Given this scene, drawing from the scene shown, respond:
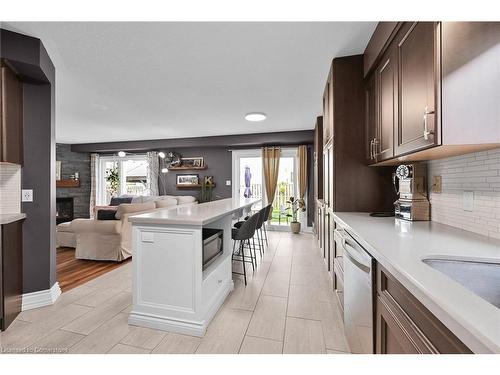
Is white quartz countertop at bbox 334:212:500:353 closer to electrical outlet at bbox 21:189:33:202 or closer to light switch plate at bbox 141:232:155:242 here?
light switch plate at bbox 141:232:155:242

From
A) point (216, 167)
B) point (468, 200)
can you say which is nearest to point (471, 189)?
point (468, 200)

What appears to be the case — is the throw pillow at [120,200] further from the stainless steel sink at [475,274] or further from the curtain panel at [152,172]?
the stainless steel sink at [475,274]

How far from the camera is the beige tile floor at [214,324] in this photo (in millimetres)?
1615

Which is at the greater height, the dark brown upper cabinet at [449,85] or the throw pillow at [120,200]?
the dark brown upper cabinet at [449,85]

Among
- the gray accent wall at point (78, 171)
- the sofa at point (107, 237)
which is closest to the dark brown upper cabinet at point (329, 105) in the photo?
the sofa at point (107, 237)

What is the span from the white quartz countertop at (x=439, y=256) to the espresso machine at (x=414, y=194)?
110mm

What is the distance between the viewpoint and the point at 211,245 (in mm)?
2107

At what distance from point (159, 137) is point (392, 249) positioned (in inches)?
226

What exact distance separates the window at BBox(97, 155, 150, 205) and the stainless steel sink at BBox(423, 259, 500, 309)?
700 centimetres

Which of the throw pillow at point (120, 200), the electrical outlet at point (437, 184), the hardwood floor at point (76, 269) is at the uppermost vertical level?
the electrical outlet at point (437, 184)

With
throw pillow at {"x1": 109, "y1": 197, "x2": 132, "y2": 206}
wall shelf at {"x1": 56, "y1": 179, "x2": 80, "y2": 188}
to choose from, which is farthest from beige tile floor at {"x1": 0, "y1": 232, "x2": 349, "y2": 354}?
wall shelf at {"x1": 56, "y1": 179, "x2": 80, "y2": 188}

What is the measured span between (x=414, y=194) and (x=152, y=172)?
20.1 ft

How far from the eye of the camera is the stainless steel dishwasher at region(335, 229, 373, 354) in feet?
3.72

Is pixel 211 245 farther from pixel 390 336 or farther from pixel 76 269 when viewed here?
pixel 76 269
